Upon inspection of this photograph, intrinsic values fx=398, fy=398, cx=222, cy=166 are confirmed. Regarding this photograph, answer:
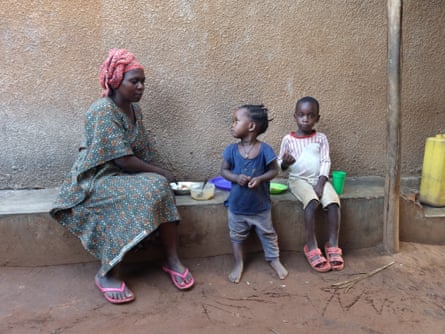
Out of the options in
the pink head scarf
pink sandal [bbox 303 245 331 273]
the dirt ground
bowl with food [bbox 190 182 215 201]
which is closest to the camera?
the dirt ground

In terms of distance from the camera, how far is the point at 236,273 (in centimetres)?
280

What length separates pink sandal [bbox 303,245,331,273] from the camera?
9.45 ft

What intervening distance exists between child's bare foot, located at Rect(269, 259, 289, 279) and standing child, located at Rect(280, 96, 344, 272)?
226 mm

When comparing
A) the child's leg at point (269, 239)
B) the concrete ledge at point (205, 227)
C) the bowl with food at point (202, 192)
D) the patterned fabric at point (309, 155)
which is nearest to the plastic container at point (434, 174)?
the concrete ledge at point (205, 227)

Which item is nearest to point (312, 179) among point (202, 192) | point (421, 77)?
point (202, 192)

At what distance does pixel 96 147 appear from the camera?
254 cm

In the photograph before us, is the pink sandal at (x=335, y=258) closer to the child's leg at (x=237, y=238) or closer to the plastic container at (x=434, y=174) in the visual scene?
the child's leg at (x=237, y=238)

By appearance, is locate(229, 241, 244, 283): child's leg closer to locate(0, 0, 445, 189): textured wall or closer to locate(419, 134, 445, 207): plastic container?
locate(0, 0, 445, 189): textured wall

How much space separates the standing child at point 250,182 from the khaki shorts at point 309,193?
291mm

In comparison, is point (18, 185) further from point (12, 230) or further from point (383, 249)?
point (383, 249)

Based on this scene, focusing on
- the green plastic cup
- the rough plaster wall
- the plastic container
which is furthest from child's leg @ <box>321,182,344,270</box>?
the rough plaster wall

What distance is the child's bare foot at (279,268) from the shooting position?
9.24ft

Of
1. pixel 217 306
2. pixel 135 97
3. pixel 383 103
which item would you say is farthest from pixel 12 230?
pixel 383 103

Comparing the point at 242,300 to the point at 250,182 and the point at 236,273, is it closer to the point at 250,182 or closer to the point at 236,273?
the point at 236,273
